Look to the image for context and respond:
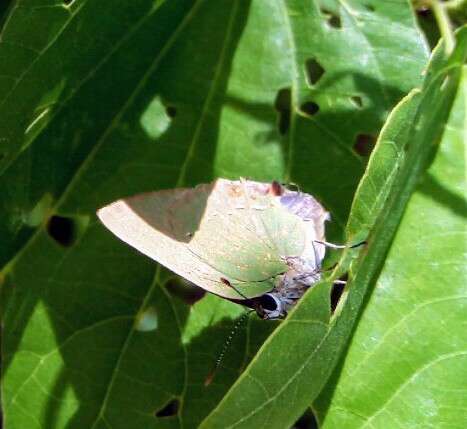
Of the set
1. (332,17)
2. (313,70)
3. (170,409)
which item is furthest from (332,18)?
(170,409)

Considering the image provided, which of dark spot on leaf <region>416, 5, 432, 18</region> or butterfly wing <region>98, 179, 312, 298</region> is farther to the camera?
dark spot on leaf <region>416, 5, 432, 18</region>

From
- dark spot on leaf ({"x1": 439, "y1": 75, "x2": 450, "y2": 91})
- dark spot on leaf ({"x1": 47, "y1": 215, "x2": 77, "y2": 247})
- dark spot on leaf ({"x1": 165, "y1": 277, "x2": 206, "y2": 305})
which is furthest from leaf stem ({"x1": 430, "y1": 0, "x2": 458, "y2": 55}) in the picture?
dark spot on leaf ({"x1": 47, "y1": 215, "x2": 77, "y2": 247})

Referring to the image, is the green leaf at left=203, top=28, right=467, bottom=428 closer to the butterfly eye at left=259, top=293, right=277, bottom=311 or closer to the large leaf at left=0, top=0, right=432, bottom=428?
the butterfly eye at left=259, top=293, right=277, bottom=311

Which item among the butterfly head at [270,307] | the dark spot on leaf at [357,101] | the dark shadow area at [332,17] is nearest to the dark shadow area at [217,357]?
the butterfly head at [270,307]

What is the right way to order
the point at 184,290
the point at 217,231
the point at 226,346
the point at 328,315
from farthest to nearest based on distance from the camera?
the point at 184,290, the point at 226,346, the point at 217,231, the point at 328,315

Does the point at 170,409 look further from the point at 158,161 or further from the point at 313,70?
the point at 313,70

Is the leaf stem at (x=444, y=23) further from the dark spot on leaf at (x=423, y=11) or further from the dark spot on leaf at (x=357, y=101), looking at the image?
the dark spot on leaf at (x=357, y=101)
